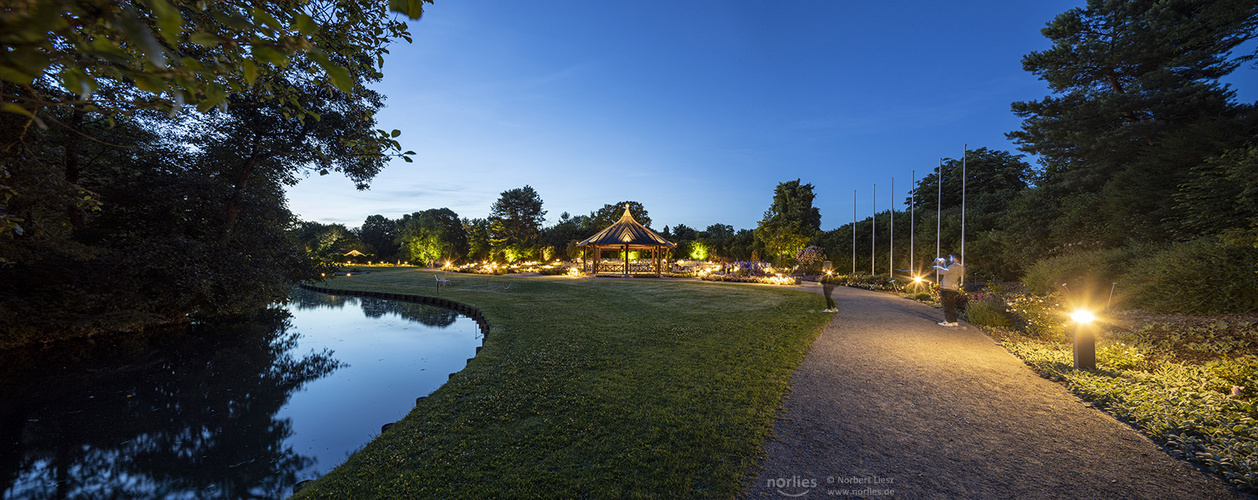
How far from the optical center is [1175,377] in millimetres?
4641

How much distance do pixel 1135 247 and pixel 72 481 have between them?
21179 mm

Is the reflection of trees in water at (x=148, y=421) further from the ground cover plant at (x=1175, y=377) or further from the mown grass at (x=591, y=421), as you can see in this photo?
the ground cover plant at (x=1175, y=377)

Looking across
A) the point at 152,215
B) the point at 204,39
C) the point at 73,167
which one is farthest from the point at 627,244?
the point at 204,39

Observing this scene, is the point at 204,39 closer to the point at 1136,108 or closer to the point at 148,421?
the point at 148,421

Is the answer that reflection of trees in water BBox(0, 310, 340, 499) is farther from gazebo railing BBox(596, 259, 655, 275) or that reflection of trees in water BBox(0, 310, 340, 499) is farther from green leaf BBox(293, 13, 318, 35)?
gazebo railing BBox(596, 259, 655, 275)

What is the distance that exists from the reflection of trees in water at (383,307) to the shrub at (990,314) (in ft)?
41.7

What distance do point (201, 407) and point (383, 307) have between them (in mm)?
10152

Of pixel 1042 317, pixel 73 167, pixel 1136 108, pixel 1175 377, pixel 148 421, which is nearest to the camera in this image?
pixel 1175 377

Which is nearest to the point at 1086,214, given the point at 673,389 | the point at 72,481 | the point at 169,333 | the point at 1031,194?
the point at 1031,194

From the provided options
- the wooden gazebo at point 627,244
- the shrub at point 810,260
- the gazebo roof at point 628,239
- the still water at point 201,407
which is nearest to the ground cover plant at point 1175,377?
the still water at point 201,407

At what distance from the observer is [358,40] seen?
8.63ft

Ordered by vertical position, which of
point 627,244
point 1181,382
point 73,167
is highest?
point 73,167

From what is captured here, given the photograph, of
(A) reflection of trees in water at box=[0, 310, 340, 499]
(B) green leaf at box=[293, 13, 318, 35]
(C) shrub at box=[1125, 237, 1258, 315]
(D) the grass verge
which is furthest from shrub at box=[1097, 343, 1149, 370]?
(A) reflection of trees in water at box=[0, 310, 340, 499]

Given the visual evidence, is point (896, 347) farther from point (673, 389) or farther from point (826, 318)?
point (673, 389)
